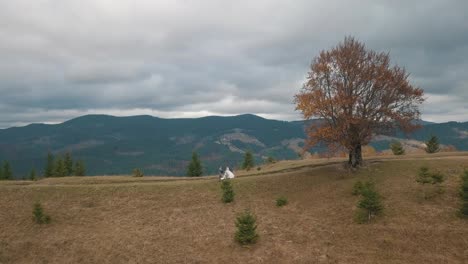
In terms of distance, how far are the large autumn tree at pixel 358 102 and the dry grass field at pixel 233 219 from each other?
17.0ft

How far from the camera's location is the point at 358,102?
143 feet

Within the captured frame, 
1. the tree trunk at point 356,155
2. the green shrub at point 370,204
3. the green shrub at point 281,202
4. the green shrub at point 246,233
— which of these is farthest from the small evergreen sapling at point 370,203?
the tree trunk at point 356,155

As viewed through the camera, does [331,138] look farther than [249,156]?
No

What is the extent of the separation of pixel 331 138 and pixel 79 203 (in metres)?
32.2

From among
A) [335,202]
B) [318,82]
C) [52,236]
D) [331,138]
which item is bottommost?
[52,236]

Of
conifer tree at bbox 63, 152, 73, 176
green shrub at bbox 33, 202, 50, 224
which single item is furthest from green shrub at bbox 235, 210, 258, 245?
conifer tree at bbox 63, 152, 73, 176

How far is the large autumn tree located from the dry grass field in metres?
5.17

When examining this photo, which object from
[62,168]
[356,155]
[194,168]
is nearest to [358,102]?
[356,155]

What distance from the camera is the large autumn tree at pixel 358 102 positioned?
43031 mm

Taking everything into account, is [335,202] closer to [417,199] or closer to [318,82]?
[417,199]

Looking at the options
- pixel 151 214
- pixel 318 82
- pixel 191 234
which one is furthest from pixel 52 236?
pixel 318 82

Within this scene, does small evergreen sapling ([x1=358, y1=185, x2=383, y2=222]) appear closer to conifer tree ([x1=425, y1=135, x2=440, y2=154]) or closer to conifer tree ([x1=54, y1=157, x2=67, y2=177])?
conifer tree ([x1=425, y1=135, x2=440, y2=154])

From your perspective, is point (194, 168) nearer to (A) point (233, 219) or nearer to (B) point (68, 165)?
(B) point (68, 165)

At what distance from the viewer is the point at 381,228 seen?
29969 mm
